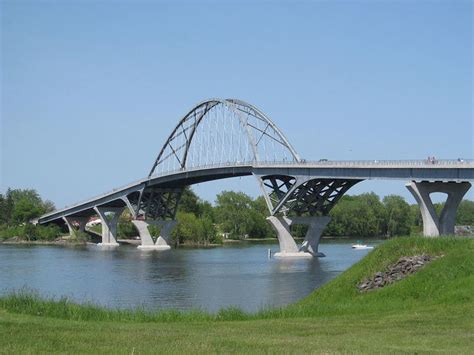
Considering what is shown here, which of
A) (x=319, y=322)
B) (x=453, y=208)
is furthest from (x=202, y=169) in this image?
(x=319, y=322)

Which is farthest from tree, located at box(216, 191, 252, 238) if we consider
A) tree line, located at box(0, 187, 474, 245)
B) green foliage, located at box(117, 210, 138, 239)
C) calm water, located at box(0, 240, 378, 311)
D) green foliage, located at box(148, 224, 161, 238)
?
calm water, located at box(0, 240, 378, 311)

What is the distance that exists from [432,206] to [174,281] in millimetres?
26647

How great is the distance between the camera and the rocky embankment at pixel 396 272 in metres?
31.5

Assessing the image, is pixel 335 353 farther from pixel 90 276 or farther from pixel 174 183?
pixel 174 183

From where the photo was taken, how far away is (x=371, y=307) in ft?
84.2

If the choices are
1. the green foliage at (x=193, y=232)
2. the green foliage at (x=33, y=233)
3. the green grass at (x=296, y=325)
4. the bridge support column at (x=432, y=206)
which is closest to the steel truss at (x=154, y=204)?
the green foliage at (x=193, y=232)

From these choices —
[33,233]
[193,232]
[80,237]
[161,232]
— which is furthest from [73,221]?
[161,232]

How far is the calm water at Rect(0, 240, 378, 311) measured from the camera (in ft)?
147

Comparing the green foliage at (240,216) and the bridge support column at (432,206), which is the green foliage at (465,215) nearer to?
the green foliage at (240,216)

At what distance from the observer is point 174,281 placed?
59906 millimetres

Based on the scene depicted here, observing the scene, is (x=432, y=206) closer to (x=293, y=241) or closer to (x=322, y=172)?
(x=322, y=172)

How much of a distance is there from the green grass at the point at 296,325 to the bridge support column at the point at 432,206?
40268mm

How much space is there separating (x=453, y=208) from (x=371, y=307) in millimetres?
47500

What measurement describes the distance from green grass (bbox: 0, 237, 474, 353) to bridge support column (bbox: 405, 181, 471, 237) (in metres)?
40.3
